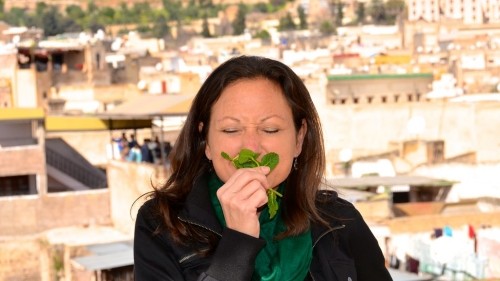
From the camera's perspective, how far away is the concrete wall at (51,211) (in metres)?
15.1

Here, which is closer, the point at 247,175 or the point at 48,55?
the point at 247,175

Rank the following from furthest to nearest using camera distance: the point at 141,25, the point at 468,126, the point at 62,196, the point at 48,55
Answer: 1. the point at 141,25
2. the point at 48,55
3. the point at 468,126
4. the point at 62,196

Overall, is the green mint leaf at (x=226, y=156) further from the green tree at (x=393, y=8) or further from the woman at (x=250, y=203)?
the green tree at (x=393, y=8)

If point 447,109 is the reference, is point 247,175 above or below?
above

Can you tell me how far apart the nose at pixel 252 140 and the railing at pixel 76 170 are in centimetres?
1512

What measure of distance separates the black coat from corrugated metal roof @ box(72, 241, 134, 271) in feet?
20.3

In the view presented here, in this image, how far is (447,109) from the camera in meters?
18.1

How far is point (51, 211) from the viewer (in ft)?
50.1

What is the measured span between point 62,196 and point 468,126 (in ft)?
21.4

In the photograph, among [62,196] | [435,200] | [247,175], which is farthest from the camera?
[62,196]

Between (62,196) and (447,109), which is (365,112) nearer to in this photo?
(447,109)

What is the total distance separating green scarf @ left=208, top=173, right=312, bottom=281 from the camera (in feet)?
6.09

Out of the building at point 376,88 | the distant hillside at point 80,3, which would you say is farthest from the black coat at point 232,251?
the distant hillside at point 80,3

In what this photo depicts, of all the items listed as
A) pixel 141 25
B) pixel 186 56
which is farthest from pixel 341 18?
pixel 186 56
